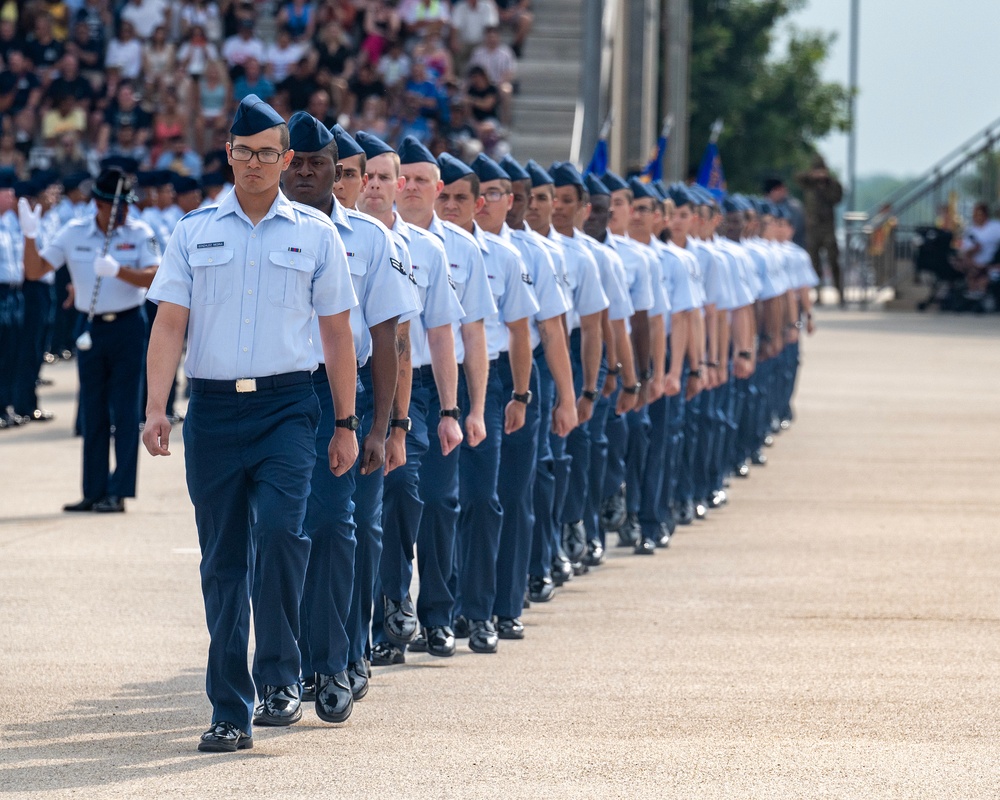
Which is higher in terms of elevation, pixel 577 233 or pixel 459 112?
pixel 459 112

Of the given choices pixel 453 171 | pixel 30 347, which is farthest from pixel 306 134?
pixel 30 347

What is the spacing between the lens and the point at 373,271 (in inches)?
294

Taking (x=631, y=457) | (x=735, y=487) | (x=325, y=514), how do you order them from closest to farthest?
1. (x=325, y=514)
2. (x=631, y=457)
3. (x=735, y=487)

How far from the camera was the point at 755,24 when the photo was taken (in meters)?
58.3

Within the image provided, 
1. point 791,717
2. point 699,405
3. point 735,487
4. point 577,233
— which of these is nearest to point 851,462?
point 735,487

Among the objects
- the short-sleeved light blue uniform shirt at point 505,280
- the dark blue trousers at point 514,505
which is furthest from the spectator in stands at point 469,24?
the short-sleeved light blue uniform shirt at point 505,280

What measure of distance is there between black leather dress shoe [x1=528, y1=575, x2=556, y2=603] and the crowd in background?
676 inches

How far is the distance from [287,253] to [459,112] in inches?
827

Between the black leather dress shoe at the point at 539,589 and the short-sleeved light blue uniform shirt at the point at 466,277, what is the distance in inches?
68.2

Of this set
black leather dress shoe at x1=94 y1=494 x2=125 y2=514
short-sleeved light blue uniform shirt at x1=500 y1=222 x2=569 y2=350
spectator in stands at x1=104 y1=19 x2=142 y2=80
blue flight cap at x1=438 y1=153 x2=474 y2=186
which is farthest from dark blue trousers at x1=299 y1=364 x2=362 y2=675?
spectator in stands at x1=104 y1=19 x2=142 y2=80

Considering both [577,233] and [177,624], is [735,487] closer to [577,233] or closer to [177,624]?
[577,233]

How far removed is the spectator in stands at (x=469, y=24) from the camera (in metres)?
29.2

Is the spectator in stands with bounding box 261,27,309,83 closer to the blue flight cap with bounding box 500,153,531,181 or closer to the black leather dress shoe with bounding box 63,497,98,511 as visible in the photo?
the black leather dress shoe with bounding box 63,497,98,511

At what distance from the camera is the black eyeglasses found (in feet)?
22.1
